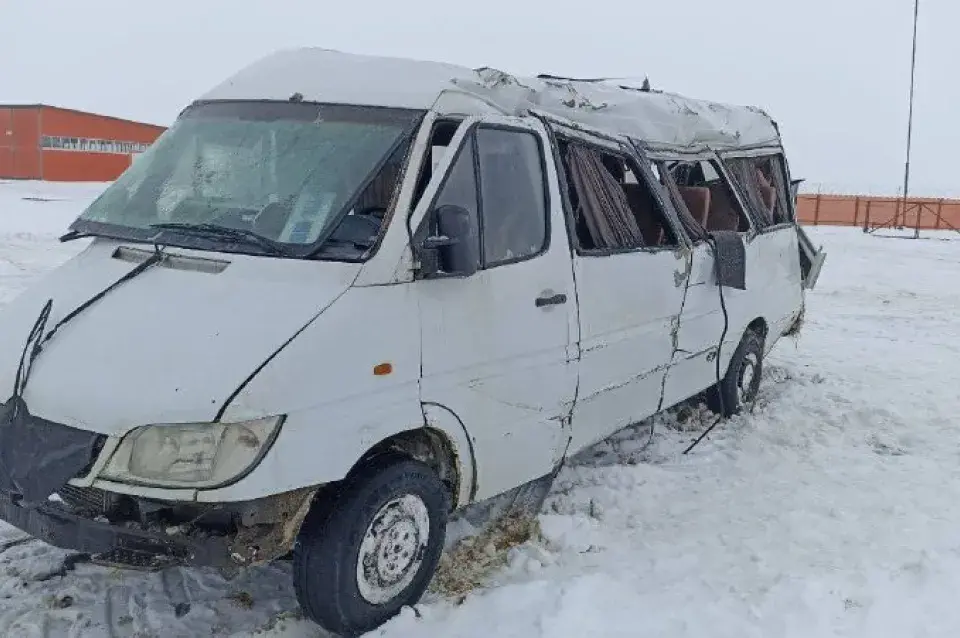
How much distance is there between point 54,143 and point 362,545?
42939 mm

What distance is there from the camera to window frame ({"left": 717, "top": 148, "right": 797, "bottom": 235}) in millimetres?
7601

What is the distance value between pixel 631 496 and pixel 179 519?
2.92 metres

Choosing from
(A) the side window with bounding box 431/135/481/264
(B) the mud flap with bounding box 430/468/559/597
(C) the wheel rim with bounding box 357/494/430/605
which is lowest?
(B) the mud flap with bounding box 430/468/559/597

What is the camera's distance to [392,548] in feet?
12.6

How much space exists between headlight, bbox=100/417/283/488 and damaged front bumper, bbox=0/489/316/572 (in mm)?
137

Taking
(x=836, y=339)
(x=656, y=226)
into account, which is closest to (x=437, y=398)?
(x=656, y=226)

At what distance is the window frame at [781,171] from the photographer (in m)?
7.60

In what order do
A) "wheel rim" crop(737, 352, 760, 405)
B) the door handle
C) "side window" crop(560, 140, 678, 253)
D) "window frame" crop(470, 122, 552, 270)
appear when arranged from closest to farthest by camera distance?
"window frame" crop(470, 122, 552, 270)
the door handle
"side window" crop(560, 140, 678, 253)
"wheel rim" crop(737, 352, 760, 405)

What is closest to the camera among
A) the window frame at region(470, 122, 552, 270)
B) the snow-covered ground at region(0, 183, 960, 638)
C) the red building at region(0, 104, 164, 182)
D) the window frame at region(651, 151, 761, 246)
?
the snow-covered ground at region(0, 183, 960, 638)

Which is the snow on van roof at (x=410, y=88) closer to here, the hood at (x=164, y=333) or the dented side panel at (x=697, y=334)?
the dented side panel at (x=697, y=334)

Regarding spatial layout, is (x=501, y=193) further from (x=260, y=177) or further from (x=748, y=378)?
(x=748, y=378)

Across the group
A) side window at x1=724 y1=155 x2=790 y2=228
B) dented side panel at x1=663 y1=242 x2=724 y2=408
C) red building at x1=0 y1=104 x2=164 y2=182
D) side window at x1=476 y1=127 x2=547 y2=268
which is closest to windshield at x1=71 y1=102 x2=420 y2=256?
side window at x1=476 y1=127 x2=547 y2=268

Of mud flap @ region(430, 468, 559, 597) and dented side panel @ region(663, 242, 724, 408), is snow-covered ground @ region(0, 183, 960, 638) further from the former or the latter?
dented side panel @ region(663, 242, 724, 408)

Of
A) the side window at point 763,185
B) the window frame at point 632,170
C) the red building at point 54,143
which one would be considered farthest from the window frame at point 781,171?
the red building at point 54,143
